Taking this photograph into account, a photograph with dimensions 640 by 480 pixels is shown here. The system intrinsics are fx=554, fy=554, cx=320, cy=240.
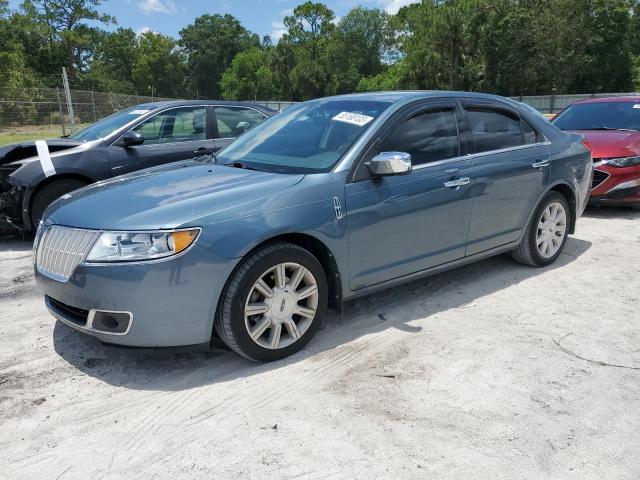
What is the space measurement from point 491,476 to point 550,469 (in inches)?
11.0

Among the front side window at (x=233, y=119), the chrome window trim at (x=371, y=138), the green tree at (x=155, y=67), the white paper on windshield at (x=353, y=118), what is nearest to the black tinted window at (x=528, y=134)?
the chrome window trim at (x=371, y=138)

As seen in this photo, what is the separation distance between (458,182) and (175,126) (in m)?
3.92

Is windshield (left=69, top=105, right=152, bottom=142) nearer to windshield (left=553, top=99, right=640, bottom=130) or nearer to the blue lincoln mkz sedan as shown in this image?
the blue lincoln mkz sedan

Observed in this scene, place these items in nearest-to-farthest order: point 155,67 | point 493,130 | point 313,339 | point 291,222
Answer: point 291,222, point 313,339, point 493,130, point 155,67

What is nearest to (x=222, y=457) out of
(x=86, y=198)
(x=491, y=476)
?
(x=491, y=476)

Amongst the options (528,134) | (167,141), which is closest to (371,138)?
(528,134)

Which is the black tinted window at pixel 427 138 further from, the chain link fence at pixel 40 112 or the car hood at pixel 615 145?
the chain link fence at pixel 40 112

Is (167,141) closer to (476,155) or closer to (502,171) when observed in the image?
(476,155)

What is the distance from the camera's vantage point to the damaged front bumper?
231 inches

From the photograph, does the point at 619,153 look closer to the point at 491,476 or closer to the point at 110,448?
the point at 491,476

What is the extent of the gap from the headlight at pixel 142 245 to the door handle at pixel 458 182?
6.66 ft

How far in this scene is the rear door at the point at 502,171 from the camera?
4465 mm

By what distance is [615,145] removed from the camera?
742 cm

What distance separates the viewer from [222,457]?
249cm
